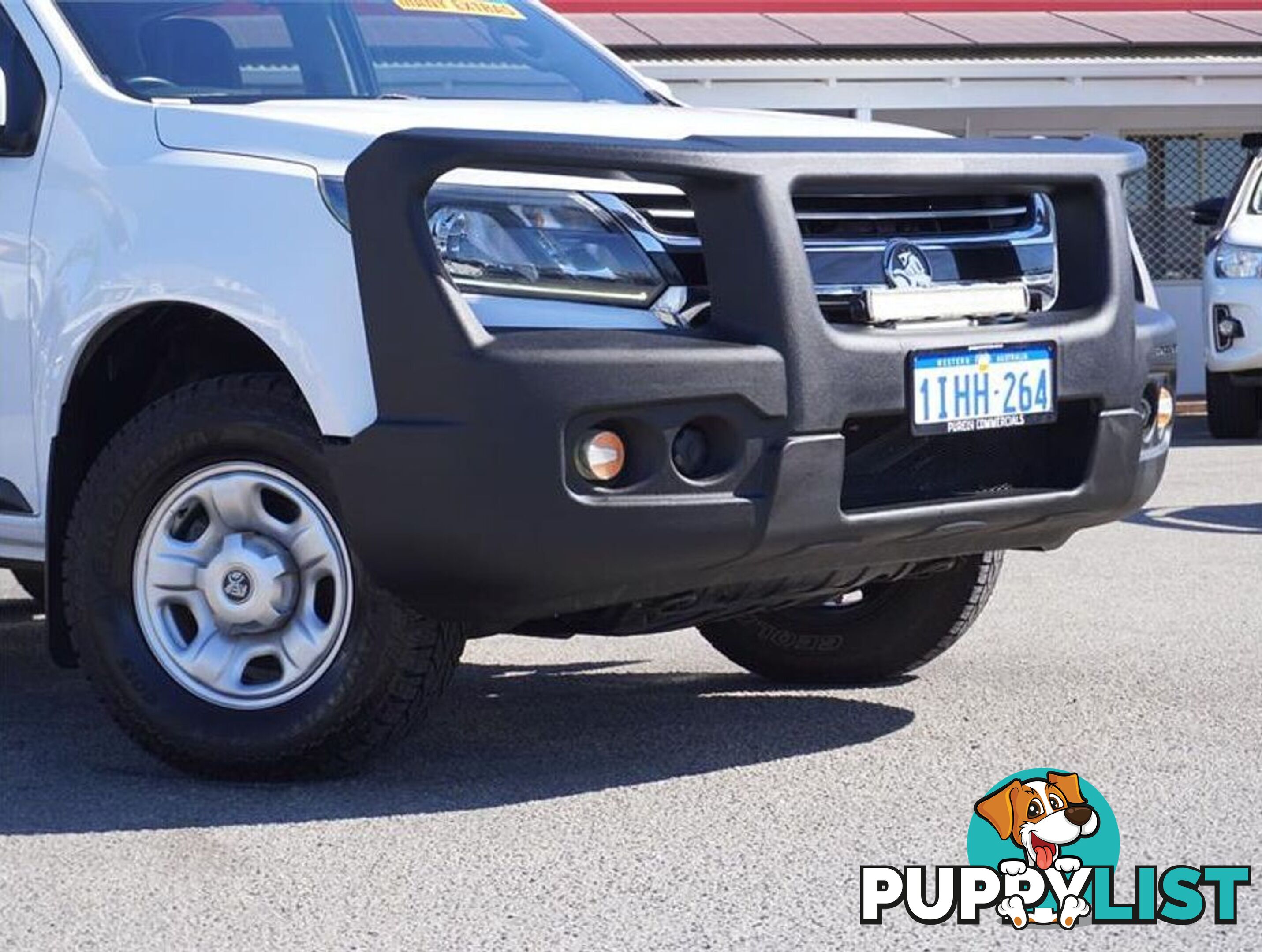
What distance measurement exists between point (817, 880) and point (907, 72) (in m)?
14.3

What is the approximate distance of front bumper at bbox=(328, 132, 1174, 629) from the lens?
4.43 metres

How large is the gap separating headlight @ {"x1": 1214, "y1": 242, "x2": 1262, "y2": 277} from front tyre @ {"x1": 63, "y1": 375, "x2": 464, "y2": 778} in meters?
9.84

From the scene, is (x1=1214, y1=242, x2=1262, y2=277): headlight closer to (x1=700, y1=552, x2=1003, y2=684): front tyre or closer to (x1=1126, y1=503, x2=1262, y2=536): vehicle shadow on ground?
(x1=1126, y1=503, x2=1262, y2=536): vehicle shadow on ground

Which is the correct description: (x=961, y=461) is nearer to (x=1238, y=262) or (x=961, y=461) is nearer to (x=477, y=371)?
(x=477, y=371)

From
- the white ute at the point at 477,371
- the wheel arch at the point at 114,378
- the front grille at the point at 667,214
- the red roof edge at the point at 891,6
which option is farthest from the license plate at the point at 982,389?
the red roof edge at the point at 891,6

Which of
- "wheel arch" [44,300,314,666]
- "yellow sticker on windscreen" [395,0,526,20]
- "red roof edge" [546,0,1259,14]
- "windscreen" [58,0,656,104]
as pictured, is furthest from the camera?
"red roof edge" [546,0,1259,14]

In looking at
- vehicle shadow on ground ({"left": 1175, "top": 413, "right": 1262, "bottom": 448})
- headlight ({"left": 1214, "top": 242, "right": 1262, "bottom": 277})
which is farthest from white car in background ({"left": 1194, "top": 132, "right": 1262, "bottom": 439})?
vehicle shadow on ground ({"left": 1175, "top": 413, "right": 1262, "bottom": 448})

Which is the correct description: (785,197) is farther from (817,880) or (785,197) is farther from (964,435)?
(817,880)

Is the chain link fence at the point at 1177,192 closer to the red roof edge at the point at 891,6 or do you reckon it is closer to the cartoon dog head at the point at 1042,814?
the red roof edge at the point at 891,6

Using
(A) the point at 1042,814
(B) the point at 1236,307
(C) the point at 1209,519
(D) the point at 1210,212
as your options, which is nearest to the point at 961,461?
(A) the point at 1042,814

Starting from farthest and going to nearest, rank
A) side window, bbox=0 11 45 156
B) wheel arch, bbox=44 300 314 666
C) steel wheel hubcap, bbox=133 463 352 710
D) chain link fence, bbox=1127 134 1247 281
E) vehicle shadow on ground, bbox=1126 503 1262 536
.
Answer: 1. chain link fence, bbox=1127 134 1247 281
2. vehicle shadow on ground, bbox=1126 503 1262 536
3. side window, bbox=0 11 45 156
4. wheel arch, bbox=44 300 314 666
5. steel wheel hubcap, bbox=133 463 352 710

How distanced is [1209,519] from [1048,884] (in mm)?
5903

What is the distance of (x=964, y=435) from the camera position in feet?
16.4

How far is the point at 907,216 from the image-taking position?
4.95 m
